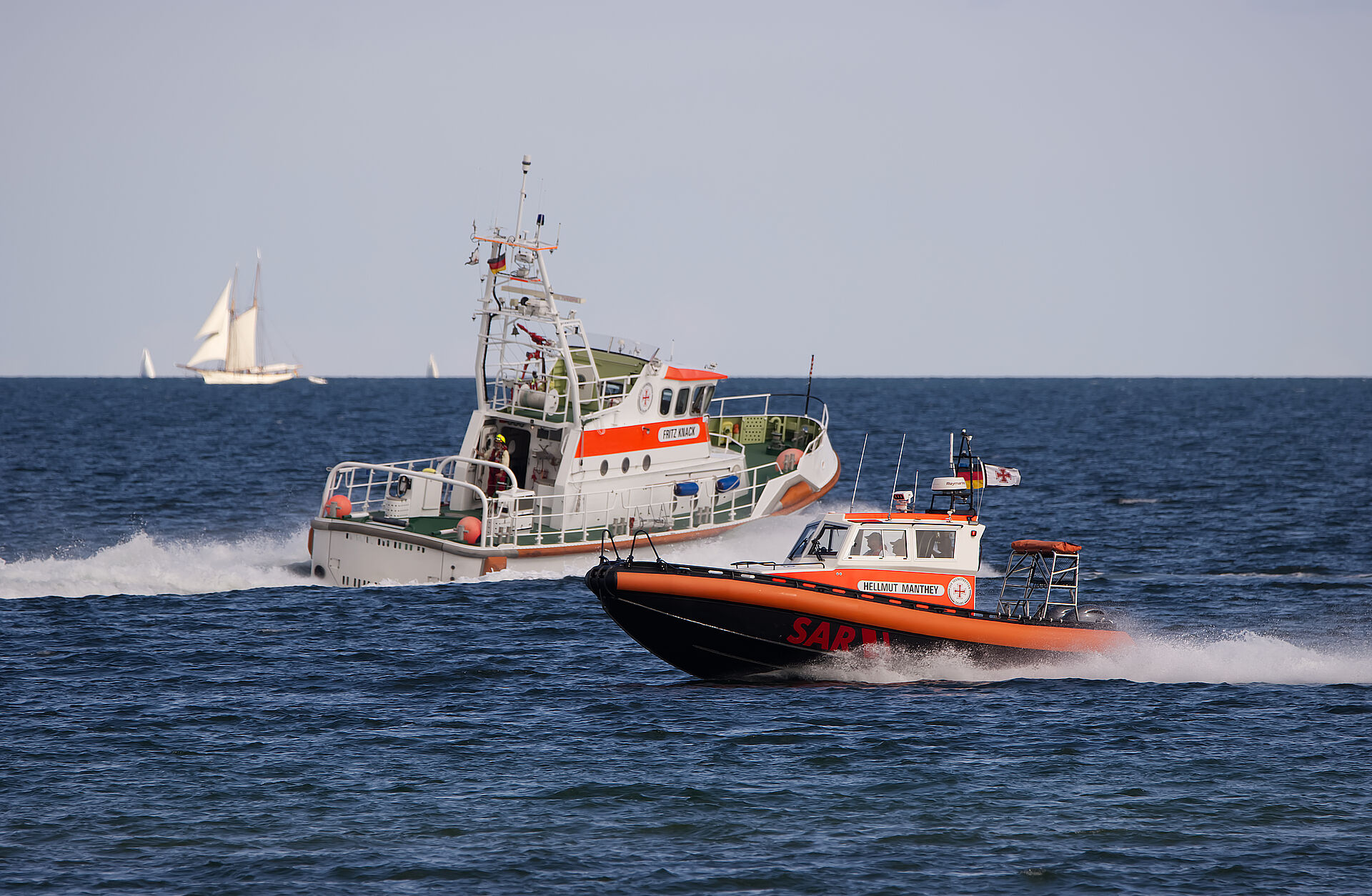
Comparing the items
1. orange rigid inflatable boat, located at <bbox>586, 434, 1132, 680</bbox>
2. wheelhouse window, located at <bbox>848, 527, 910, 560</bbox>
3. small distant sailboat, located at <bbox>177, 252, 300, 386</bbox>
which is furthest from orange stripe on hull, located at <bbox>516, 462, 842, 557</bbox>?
small distant sailboat, located at <bbox>177, 252, 300, 386</bbox>

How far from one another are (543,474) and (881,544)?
11.6 meters

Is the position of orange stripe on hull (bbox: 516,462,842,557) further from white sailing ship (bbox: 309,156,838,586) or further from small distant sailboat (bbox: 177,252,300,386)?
small distant sailboat (bbox: 177,252,300,386)

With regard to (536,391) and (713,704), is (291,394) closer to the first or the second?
(536,391)

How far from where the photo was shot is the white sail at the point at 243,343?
545ft

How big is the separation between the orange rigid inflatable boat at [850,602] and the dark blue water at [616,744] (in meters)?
0.49

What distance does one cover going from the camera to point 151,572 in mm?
26656

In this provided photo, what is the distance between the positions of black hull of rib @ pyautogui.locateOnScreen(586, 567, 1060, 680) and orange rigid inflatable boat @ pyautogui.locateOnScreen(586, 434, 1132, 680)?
0.01 metres

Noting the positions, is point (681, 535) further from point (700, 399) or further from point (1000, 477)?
point (1000, 477)

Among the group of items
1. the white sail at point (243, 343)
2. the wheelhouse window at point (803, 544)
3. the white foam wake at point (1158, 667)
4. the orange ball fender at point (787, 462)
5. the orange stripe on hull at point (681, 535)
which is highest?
the white sail at point (243, 343)

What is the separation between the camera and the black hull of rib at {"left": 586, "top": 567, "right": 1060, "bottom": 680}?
61.3 ft

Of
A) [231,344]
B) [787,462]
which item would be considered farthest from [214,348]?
[787,462]

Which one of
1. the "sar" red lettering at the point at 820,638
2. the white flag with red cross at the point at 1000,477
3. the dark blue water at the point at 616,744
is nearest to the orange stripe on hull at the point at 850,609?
the "sar" red lettering at the point at 820,638

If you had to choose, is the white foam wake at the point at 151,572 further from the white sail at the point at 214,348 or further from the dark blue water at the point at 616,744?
the white sail at the point at 214,348

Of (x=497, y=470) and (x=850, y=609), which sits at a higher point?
(x=497, y=470)
